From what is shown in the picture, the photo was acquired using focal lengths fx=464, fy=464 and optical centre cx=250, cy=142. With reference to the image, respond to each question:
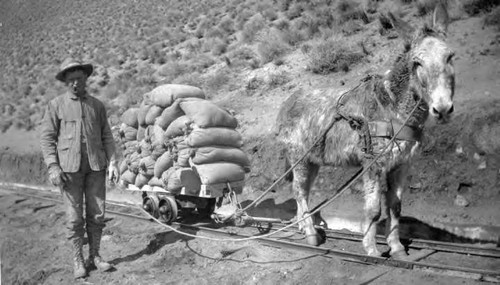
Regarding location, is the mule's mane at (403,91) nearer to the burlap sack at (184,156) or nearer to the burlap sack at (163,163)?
the burlap sack at (184,156)

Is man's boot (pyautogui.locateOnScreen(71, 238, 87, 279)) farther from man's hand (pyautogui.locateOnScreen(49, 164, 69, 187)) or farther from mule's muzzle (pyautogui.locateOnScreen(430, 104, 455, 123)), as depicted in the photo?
mule's muzzle (pyautogui.locateOnScreen(430, 104, 455, 123))

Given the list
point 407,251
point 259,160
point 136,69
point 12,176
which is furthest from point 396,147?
point 136,69

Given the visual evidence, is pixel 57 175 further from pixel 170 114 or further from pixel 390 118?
pixel 390 118

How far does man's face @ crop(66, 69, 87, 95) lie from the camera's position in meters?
7.01

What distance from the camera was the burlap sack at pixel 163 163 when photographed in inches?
344

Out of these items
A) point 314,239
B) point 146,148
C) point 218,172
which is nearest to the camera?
point 314,239

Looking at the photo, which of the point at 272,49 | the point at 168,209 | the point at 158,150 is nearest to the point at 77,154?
the point at 158,150

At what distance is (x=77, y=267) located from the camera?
7.01m

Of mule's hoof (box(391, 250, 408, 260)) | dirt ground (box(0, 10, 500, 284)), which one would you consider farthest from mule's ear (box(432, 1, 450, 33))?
dirt ground (box(0, 10, 500, 284))

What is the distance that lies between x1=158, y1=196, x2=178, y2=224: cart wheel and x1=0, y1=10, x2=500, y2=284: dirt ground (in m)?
0.27

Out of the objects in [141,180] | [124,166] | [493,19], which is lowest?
[141,180]

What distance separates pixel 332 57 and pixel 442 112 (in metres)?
10.2

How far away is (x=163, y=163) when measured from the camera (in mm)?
8758

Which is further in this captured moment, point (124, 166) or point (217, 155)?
point (124, 166)
